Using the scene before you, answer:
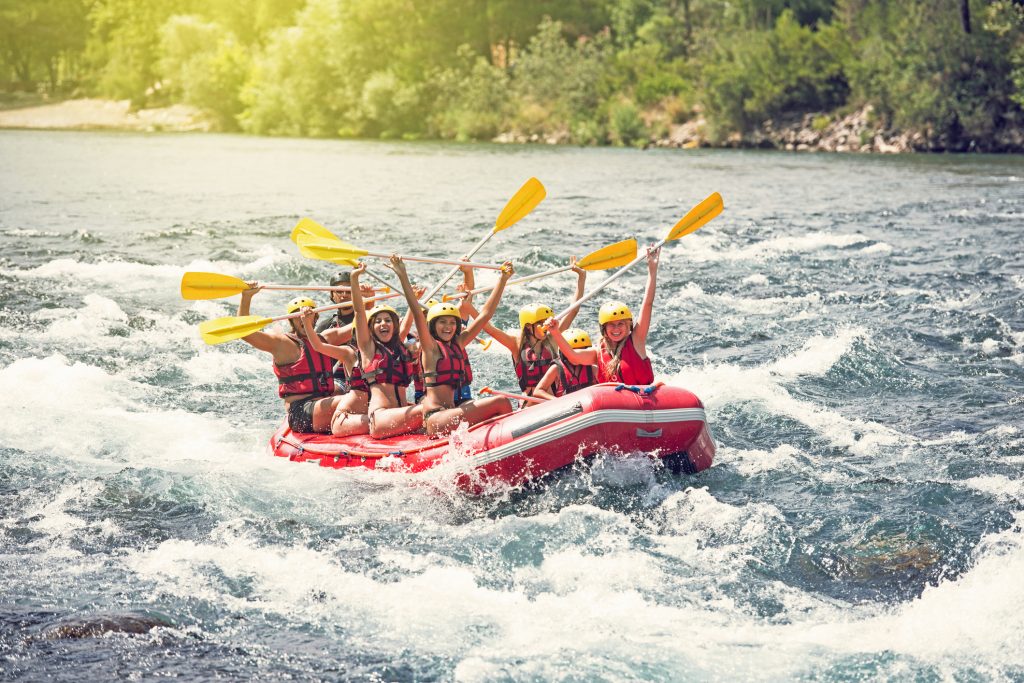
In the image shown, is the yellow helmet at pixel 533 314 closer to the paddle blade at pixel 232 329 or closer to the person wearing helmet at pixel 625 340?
the person wearing helmet at pixel 625 340

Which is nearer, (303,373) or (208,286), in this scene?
(303,373)

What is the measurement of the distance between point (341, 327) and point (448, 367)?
55.2 inches

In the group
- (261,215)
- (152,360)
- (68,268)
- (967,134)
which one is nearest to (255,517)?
(152,360)

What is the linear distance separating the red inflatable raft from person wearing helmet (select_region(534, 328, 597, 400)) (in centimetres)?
82

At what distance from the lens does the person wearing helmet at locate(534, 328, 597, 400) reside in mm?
8047

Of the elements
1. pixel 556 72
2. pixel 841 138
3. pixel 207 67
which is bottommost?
pixel 841 138

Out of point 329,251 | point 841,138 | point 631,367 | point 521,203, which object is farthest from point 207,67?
point 631,367

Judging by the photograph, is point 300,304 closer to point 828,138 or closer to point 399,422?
point 399,422

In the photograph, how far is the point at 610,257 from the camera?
952 cm

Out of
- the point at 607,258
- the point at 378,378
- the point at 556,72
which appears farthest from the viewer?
the point at 556,72

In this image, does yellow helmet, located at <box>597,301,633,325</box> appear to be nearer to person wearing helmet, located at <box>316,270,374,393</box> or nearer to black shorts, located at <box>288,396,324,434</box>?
person wearing helmet, located at <box>316,270,374,393</box>

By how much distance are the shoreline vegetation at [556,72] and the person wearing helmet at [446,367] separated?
2617cm

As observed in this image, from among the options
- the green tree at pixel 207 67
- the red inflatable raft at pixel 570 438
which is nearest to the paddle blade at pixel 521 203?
the red inflatable raft at pixel 570 438

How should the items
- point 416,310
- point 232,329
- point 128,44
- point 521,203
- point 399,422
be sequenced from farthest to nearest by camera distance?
point 128,44
point 521,203
point 232,329
point 399,422
point 416,310
